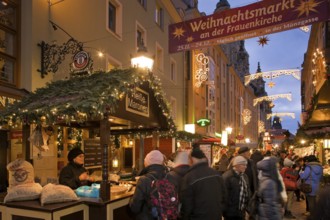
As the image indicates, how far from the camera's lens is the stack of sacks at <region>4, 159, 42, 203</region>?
625cm

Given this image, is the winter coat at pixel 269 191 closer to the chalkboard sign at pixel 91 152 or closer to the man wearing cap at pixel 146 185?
the man wearing cap at pixel 146 185

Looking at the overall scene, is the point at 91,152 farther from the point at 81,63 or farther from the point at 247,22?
the point at 247,22

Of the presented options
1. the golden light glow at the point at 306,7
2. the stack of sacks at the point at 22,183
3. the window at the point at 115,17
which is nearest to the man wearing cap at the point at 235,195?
the stack of sacks at the point at 22,183

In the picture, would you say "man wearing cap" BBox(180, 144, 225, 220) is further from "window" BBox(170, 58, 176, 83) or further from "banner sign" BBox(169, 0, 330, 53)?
"window" BBox(170, 58, 176, 83)

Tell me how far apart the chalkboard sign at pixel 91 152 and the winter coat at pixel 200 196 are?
19.4 ft

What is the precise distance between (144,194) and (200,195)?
85cm

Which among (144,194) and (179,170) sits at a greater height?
(179,170)

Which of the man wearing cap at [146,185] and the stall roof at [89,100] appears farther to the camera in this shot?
the stall roof at [89,100]

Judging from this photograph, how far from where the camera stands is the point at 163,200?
17.2 ft

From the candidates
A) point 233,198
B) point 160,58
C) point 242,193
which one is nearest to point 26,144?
point 233,198

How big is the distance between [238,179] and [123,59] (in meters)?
9.99

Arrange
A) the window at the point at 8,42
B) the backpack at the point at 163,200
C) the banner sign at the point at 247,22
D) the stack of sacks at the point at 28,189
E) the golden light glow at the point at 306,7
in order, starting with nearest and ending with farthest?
the backpack at the point at 163,200 < the stack of sacks at the point at 28,189 < the window at the point at 8,42 < the golden light glow at the point at 306,7 < the banner sign at the point at 247,22

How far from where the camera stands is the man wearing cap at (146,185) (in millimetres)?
5320

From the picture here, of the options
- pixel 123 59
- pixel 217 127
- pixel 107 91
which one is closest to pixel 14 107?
pixel 107 91
